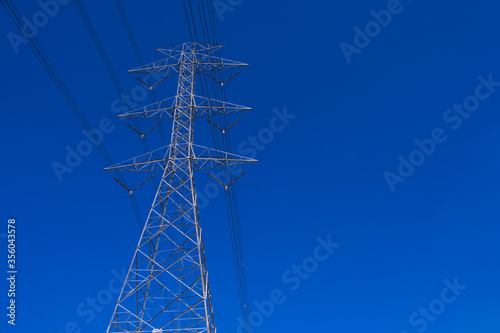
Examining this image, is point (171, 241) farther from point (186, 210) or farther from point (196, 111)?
point (196, 111)

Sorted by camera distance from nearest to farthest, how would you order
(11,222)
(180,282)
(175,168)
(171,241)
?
(180,282) → (171,241) → (175,168) → (11,222)

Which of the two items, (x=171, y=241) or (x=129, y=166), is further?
(x=129, y=166)

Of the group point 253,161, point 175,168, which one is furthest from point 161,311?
point 253,161

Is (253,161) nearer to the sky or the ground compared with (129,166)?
nearer to the ground

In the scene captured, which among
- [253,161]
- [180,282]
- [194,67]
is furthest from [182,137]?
[180,282]

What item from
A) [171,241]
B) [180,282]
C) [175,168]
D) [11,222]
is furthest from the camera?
[11,222]

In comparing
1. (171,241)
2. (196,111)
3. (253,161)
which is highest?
(196,111)

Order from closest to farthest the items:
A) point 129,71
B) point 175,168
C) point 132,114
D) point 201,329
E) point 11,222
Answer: point 201,329
point 175,168
point 132,114
point 129,71
point 11,222

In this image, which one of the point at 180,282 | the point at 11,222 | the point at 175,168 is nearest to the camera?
the point at 180,282

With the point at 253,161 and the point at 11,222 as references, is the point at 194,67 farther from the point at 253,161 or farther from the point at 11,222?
the point at 11,222
